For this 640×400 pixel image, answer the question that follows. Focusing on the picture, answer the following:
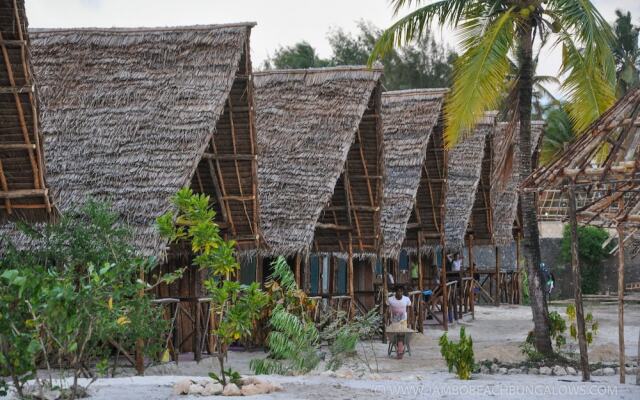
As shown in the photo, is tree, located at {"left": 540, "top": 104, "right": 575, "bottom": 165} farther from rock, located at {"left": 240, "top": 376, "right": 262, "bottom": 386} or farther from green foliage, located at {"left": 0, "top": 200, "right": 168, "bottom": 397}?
green foliage, located at {"left": 0, "top": 200, "right": 168, "bottom": 397}

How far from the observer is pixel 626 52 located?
144 ft

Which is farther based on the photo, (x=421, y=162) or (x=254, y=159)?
(x=421, y=162)

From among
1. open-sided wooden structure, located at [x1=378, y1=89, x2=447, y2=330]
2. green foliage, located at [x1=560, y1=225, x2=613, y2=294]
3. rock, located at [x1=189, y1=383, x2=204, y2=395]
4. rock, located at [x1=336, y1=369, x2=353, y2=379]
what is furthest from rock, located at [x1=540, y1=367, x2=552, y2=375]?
green foliage, located at [x1=560, y1=225, x2=613, y2=294]

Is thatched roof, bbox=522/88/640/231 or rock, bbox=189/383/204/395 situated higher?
thatched roof, bbox=522/88/640/231

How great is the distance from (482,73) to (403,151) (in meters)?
6.06

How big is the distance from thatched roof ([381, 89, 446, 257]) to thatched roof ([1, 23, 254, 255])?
520 cm

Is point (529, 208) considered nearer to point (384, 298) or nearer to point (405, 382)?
point (384, 298)

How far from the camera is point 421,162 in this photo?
19.3 meters

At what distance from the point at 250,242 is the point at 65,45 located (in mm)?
4160

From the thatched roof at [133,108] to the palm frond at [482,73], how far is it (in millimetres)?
2988

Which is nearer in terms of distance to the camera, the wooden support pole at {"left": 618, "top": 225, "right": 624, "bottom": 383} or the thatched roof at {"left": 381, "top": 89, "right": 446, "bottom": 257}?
the wooden support pole at {"left": 618, "top": 225, "right": 624, "bottom": 383}

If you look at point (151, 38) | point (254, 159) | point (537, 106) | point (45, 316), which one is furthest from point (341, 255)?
point (537, 106)

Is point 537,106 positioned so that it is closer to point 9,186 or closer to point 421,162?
point 421,162

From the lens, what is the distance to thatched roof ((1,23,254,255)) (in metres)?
13.0
